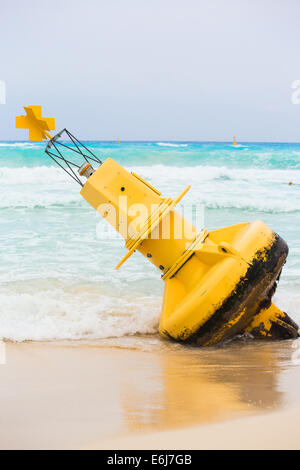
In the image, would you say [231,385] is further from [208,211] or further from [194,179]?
[194,179]

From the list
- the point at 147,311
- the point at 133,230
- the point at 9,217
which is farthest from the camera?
the point at 9,217

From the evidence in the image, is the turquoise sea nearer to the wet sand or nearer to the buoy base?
the wet sand

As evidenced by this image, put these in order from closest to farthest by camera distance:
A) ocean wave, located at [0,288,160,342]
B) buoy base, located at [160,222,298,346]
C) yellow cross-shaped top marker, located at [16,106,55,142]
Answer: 1. buoy base, located at [160,222,298,346]
2. yellow cross-shaped top marker, located at [16,106,55,142]
3. ocean wave, located at [0,288,160,342]

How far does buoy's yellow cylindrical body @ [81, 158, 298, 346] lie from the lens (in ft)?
9.77

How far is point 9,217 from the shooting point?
8820mm

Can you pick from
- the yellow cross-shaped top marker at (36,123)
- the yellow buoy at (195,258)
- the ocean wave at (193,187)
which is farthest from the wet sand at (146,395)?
the ocean wave at (193,187)

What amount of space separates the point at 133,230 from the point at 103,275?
2153 millimetres

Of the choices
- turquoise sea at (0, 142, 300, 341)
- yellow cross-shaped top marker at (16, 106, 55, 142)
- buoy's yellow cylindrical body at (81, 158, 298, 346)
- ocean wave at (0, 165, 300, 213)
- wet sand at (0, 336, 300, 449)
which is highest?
yellow cross-shaped top marker at (16, 106, 55, 142)

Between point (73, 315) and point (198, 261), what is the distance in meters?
1.23

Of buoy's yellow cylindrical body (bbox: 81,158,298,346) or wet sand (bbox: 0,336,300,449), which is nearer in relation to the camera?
wet sand (bbox: 0,336,300,449)

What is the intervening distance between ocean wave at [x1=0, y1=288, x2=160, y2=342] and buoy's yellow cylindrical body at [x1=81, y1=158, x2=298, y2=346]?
64 centimetres

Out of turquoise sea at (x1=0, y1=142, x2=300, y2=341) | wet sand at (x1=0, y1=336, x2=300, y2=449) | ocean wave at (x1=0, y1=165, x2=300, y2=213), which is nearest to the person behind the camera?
wet sand at (x1=0, y1=336, x2=300, y2=449)

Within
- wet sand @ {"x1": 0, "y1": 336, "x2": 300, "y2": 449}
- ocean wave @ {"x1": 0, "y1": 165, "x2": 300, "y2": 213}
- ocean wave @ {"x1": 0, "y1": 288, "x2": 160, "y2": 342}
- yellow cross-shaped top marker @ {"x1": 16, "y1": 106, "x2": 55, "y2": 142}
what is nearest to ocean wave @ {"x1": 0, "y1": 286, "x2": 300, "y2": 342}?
ocean wave @ {"x1": 0, "y1": 288, "x2": 160, "y2": 342}
